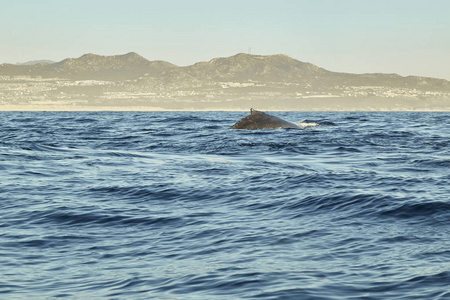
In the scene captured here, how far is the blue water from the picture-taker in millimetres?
7410

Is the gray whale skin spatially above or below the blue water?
above

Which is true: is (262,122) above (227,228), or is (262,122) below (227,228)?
above

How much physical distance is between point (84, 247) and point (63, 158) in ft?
43.9

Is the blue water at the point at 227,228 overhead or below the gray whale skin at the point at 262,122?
below

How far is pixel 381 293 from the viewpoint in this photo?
6.89 metres

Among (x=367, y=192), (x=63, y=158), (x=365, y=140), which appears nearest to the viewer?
(x=367, y=192)

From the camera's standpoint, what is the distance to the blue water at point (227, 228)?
741 cm

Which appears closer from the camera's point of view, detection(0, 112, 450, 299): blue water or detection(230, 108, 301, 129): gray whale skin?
detection(0, 112, 450, 299): blue water

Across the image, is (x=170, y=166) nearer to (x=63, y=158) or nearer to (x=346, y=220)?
(x=63, y=158)

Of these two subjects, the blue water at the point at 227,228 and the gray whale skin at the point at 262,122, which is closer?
the blue water at the point at 227,228

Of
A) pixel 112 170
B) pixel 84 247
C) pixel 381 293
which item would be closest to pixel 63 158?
pixel 112 170

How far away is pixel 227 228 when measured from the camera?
1051 centimetres

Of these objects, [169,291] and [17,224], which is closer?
[169,291]

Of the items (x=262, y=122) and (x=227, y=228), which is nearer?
(x=227, y=228)
